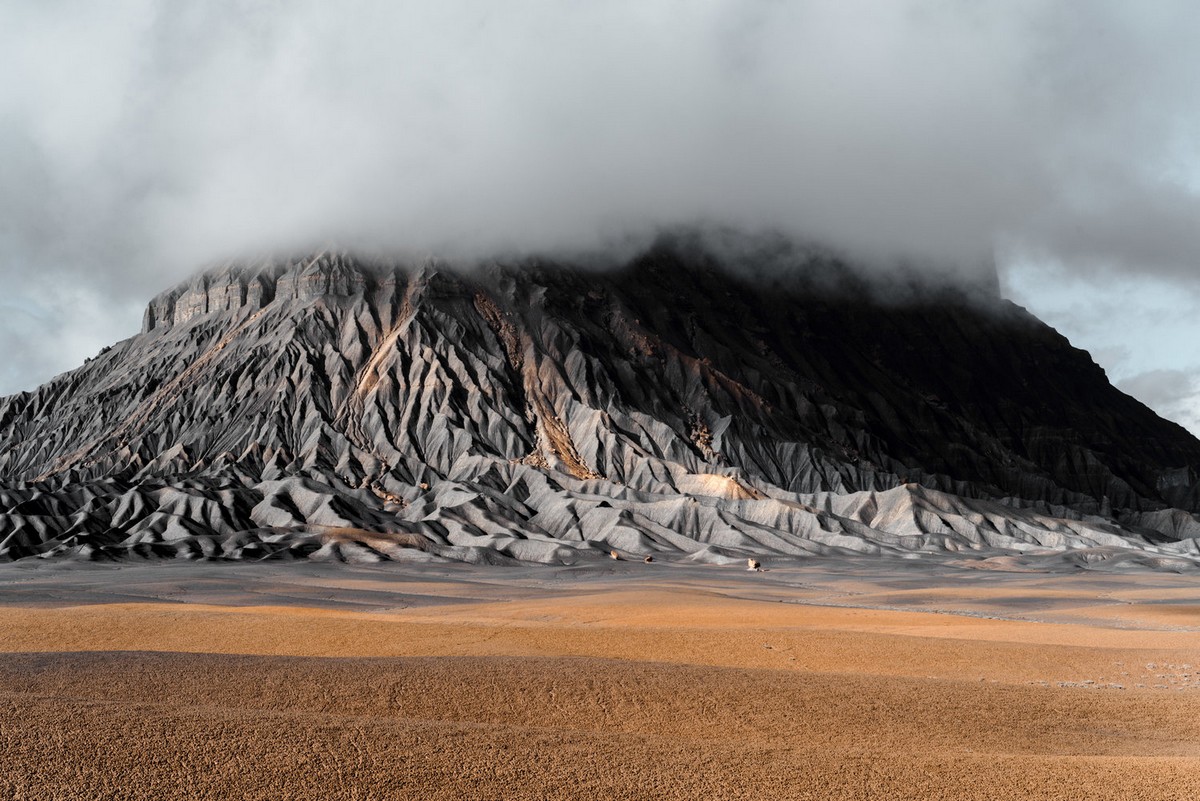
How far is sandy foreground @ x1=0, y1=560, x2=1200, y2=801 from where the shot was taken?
13.5 meters

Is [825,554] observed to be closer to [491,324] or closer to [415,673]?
[491,324]

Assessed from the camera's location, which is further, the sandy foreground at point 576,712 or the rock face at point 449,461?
the rock face at point 449,461

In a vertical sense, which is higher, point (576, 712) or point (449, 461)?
point (449, 461)

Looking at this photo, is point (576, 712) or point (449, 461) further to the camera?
point (449, 461)

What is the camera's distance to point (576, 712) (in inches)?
786

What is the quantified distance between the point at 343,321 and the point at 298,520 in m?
70.9

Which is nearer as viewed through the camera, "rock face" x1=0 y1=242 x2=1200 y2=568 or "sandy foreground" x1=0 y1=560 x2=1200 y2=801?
"sandy foreground" x1=0 y1=560 x2=1200 y2=801

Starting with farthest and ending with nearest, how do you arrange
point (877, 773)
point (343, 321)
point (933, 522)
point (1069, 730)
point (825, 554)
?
point (343, 321) < point (933, 522) < point (825, 554) < point (1069, 730) < point (877, 773)

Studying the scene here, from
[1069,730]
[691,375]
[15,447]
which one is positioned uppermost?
[691,375]

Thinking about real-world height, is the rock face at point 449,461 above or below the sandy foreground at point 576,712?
above

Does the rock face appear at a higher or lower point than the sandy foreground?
higher

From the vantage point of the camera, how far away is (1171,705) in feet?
76.9

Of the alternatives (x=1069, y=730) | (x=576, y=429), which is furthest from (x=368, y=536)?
(x=1069, y=730)

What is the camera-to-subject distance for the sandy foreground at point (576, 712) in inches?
533
